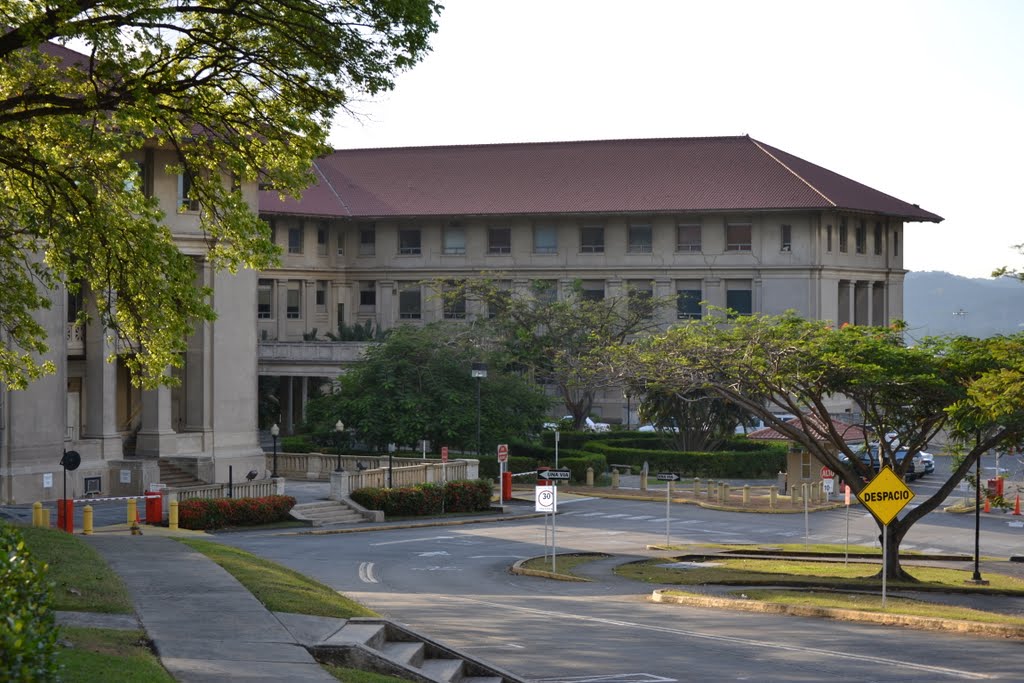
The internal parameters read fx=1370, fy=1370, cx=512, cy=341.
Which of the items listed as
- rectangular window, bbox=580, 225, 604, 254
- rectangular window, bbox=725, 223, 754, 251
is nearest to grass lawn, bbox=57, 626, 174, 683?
rectangular window, bbox=725, 223, 754, 251

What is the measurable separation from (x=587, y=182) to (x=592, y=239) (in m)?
3.91

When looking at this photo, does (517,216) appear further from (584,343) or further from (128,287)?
(128,287)

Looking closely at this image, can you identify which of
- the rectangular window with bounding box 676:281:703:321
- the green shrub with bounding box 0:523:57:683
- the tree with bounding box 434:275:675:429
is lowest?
→ the green shrub with bounding box 0:523:57:683

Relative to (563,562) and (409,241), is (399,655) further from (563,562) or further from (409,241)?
(409,241)

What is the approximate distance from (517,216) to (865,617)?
65613 mm

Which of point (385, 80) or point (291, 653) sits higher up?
point (385, 80)

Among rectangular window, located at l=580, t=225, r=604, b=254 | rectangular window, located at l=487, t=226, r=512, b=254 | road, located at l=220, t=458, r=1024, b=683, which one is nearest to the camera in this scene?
road, located at l=220, t=458, r=1024, b=683

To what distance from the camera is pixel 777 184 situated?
8512cm

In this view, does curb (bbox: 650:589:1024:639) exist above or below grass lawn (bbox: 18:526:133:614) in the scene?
below

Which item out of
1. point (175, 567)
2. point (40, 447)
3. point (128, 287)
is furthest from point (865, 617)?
point (40, 447)

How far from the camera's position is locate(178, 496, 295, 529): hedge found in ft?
135

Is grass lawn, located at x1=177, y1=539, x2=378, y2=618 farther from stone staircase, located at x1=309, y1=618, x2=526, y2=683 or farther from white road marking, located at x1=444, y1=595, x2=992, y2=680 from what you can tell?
white road marking, located at x1=444, y1=595, x2=992, y2=680

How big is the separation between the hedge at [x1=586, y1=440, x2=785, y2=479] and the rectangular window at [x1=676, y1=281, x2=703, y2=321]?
67.8 ft

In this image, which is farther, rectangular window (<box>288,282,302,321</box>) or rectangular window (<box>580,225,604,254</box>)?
rectangular window (<box>288,282,302,321</box>)
